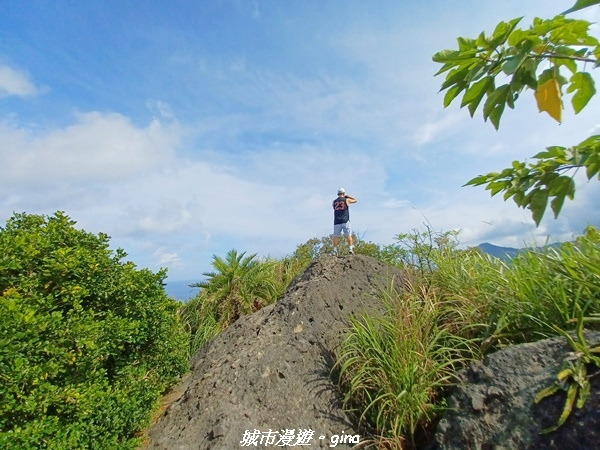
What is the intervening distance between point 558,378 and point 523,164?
187 centimetres

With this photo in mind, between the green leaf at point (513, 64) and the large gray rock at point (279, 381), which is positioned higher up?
the green leaf at point (513, 64)

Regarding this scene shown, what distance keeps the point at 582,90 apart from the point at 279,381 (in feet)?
→ 12.3

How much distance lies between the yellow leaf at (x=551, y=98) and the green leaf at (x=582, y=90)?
0.04 m

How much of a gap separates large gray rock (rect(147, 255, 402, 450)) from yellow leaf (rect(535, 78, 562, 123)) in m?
3.39

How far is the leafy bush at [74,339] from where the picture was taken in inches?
102

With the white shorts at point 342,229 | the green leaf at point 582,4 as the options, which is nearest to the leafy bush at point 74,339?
the green leaf at point 582,4

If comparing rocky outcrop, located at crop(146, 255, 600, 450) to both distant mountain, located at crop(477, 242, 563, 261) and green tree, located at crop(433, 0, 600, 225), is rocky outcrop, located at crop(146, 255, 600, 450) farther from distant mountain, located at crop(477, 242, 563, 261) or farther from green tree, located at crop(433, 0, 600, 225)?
green tree, located at crop(433, 0, 600, 225)

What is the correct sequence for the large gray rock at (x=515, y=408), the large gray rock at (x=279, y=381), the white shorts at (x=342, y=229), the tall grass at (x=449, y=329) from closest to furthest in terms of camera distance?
the large gray rock at (x=515, y=408), the tall grass at (x=449, y=329), the large gray rock at (x=279, y=381), the white shorts at (x=342, y=229)

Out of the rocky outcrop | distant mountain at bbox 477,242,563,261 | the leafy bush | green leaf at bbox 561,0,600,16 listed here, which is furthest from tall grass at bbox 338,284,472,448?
green leaf at bbox 561,0,600,16

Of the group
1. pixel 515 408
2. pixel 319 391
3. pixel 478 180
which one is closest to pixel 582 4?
pixel 478 180

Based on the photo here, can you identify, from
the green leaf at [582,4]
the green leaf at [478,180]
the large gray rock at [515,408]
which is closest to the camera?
the green leaf at [582,4]

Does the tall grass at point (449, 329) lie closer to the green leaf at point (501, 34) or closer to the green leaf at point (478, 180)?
the green leaf at point (478, 180)

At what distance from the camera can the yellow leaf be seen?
120 cm

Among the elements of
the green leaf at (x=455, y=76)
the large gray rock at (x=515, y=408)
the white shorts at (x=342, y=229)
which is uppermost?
the white shorts at (x=342, y=229)
